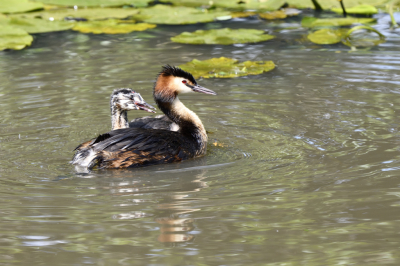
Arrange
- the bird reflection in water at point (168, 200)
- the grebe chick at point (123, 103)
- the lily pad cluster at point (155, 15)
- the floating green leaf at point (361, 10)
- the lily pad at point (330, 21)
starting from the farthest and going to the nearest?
the floating green leaf at point (361, 10)
the lily pad at point (330, 21)
the lily pad cluster at point (155, 15)
the grebe chick at point (123, 103)
the bird reflection in water at point (168, 200)

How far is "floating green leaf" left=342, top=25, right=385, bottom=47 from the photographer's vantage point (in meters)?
9.22

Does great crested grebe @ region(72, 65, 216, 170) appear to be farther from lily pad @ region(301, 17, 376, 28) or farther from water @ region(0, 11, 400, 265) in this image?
lily pad @ region(301, 17, 376, 28)

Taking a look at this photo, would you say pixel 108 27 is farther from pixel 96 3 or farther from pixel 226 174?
pixel 226 174

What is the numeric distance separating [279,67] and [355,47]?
164cm

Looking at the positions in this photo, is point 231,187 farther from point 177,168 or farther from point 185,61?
point 185,61

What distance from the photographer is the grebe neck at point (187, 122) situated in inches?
220

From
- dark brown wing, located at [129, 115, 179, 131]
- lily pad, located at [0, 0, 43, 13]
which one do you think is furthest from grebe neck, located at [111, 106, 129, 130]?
lily pad, located at [0, 0, 43, 13]

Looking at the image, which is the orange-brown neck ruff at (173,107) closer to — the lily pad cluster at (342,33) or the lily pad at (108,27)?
the lily pad cluster at (342,33)

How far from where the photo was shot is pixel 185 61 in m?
8.66

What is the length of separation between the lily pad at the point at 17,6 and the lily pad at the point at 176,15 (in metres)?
1.96

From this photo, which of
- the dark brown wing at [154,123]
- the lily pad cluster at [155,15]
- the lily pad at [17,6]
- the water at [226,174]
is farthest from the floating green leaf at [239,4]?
the dark brown wing at [154,123]

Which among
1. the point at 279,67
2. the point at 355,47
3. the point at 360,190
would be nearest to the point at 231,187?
the point at 360,190

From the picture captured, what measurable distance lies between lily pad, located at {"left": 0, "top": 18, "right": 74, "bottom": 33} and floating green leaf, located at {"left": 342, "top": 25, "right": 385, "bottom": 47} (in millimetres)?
4665

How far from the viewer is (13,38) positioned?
9.41 m
